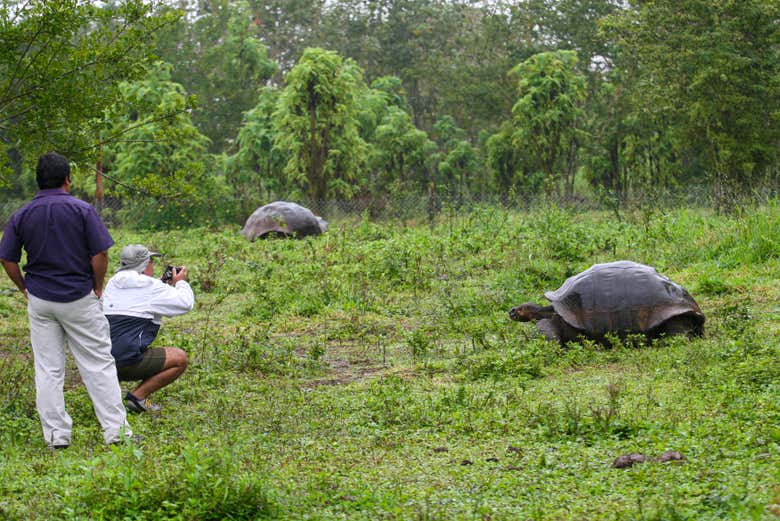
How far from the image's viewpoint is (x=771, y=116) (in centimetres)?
1892

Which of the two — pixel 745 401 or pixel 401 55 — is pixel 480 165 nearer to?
pixel 401 55

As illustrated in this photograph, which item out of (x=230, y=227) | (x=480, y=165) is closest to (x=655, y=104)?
(x=480, y=165)

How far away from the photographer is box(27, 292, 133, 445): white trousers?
5.32 metres

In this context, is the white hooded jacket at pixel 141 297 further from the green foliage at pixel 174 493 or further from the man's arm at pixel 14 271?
the green foliage at pixel 174 493

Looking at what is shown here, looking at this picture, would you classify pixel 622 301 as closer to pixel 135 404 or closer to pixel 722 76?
pixel 135 404

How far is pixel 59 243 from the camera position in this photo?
527cm

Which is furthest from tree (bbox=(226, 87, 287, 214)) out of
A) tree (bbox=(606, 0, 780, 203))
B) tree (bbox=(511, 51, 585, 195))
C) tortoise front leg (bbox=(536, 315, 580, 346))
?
tortoise front leg (bbox=(536, 315, 580, 346))

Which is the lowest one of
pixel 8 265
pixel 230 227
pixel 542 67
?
pixel 230 227

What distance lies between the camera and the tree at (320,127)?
2123 cm

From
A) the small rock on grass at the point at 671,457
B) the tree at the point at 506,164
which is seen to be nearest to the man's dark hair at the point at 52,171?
the small rock on grass at the point at 671,457

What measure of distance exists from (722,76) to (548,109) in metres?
5.03

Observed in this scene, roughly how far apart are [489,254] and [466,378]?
5.67 meters

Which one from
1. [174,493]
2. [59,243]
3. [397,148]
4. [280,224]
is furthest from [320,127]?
[174,493]

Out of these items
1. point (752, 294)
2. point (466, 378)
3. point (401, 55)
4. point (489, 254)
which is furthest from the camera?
point (401, 55)
